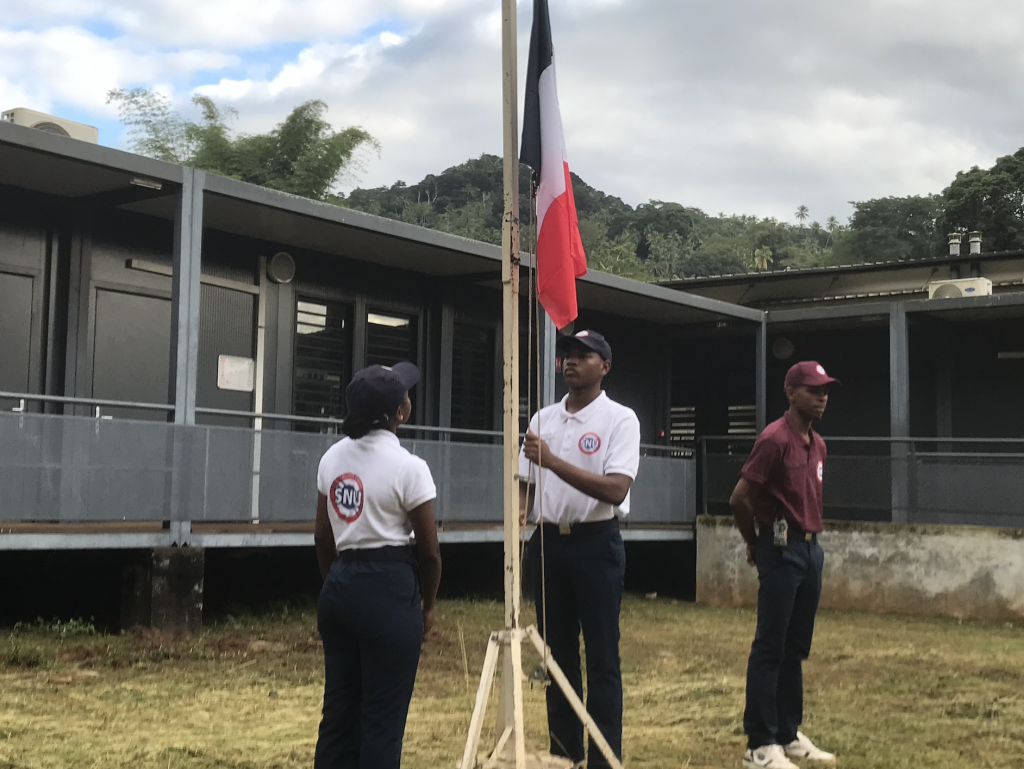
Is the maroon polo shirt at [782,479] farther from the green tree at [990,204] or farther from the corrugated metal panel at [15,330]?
the green tree at [990,204]

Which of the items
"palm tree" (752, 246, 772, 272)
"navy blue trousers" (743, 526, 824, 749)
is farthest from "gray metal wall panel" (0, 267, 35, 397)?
"palm tree" (752, 246, 772, 272)

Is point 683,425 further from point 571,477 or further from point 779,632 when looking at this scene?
point 571,477

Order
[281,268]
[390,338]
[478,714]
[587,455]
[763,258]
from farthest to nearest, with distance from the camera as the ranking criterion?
[763,258], [390,338], [281,268], [587,455], [478,714]

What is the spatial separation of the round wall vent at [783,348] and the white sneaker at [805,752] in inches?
475

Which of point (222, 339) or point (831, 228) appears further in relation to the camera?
point (831, 228)

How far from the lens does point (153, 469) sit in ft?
28.7

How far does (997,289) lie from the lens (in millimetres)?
17000

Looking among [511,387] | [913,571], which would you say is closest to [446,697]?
[511,387]

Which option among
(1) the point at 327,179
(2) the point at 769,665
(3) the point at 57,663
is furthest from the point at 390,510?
(1) the point at 327,179

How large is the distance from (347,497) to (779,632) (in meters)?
2.29

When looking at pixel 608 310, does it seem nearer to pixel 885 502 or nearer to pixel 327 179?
pixel 885 502

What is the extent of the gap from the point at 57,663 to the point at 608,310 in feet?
31.7

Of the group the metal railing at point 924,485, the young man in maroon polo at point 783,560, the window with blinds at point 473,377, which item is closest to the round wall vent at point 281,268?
the window with blinds at point 473,377

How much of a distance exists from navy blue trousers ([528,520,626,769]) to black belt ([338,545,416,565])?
98cm
